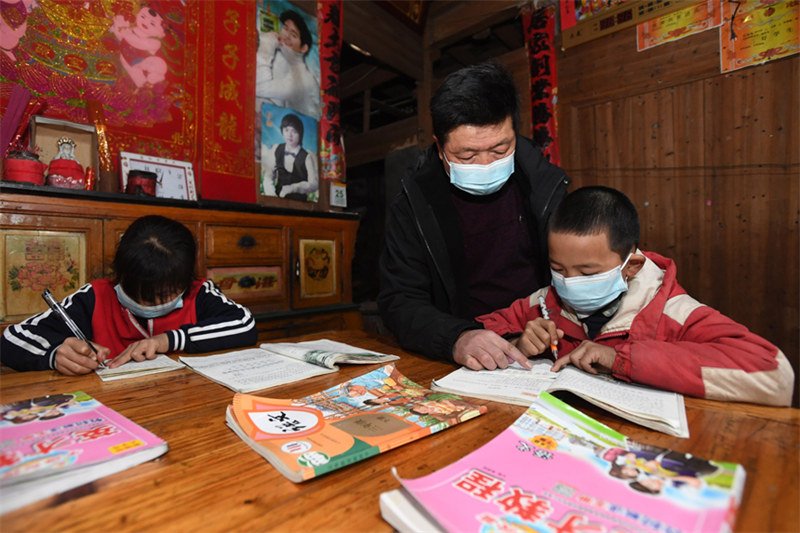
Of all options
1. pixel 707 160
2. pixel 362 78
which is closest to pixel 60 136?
pixel 362 78

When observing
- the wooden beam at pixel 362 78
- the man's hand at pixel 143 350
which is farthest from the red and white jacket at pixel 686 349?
the wooden beam at pixel 362 78

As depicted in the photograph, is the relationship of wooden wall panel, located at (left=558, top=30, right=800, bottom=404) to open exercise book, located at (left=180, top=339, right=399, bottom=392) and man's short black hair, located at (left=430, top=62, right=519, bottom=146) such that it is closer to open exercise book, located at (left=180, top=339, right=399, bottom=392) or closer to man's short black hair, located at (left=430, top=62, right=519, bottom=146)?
man's short black hair, located at (left=430, top=62, right=519, bottom=146)

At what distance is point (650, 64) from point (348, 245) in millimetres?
2583

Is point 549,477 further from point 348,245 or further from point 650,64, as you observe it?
point 650,64

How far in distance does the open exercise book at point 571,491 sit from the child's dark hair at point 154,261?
111 cm

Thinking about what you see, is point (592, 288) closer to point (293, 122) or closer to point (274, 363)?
point (274, 363)

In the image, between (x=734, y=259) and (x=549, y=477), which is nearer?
(x=549, y=477)

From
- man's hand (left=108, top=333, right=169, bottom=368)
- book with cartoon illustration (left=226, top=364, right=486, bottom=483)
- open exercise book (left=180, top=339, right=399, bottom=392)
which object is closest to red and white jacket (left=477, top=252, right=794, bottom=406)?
book with cartoon illustration (left=226, top=364, right=486, bottom=483)

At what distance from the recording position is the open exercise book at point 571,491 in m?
0.37

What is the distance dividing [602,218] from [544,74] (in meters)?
2.87

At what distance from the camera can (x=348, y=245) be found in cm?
308

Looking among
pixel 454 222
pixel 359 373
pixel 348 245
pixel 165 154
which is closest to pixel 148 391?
pixel 359 373

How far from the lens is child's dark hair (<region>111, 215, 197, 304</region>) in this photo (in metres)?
1.26

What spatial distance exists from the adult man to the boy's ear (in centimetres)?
38
